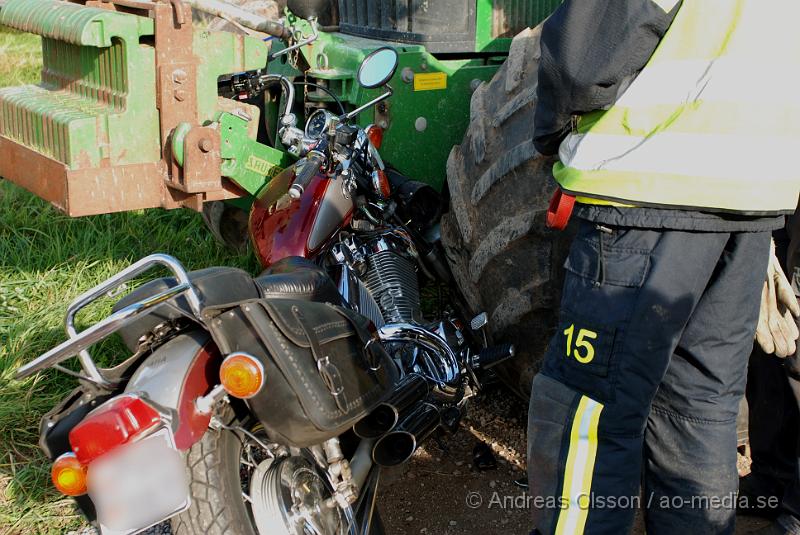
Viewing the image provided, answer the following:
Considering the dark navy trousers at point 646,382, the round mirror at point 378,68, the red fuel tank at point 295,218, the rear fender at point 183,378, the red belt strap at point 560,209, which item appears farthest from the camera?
the round mirror at point 378,68

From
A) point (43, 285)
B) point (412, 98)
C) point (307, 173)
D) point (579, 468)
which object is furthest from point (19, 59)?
point (579, 468)

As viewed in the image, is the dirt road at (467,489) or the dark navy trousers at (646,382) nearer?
the dark navy trousers at (646,382)

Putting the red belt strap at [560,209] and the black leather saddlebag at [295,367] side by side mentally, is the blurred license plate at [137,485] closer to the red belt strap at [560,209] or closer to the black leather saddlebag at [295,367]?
the black leather saddlebag at [295,367]

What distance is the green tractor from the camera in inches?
98.0

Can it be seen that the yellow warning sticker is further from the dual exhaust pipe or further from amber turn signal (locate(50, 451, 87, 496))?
amber turn signal (locate(50, 451, 87, 496))

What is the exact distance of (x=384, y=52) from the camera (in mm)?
3068

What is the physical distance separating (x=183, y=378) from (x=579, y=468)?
101 centimetres

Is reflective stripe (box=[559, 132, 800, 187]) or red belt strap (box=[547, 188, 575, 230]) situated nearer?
reflective stripe (box=[559, 132, 800, 187])

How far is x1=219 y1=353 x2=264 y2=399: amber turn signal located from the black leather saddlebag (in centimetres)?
4

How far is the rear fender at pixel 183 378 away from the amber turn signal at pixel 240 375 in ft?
0.28

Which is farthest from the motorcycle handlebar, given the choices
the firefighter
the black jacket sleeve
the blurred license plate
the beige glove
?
the beige glove

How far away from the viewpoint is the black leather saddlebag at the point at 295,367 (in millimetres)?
1970

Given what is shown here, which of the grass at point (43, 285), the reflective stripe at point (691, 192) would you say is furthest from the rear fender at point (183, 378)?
the grass at point (43, 285)

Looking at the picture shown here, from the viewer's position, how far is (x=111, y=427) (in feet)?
5.68
